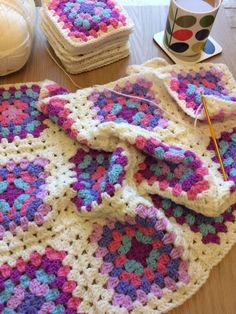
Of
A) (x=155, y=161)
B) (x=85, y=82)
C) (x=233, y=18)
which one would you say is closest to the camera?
(x=155, y=161)

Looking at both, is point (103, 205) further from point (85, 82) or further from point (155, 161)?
point (85, 82)

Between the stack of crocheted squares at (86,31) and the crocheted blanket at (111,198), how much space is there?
0.26 ft

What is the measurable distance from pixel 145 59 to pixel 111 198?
375mm

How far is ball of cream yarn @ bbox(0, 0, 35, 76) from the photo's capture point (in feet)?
2.22

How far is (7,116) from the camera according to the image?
69 cm

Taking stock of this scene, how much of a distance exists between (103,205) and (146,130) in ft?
0.54

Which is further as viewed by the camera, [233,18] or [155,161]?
[233,18]

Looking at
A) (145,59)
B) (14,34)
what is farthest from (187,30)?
(14,34)

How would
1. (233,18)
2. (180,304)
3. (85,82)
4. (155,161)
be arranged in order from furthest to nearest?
(233,18) → (85,82) → (155,161) → (180,304)

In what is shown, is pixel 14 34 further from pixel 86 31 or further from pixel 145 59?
pixel 145 59

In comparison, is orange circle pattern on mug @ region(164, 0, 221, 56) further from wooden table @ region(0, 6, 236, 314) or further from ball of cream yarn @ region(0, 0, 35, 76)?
ball of cream yarn @ region(0, 0, 35, 76)

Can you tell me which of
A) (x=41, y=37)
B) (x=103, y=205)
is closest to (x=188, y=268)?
(x=103, y=205)

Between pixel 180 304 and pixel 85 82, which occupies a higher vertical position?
pixel 85 82

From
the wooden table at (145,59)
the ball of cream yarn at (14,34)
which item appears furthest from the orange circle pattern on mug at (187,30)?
the ball of cream yarn at (14,34)
